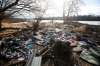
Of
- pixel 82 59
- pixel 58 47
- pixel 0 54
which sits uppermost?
pixel 58 47

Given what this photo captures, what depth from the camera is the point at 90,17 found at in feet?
149

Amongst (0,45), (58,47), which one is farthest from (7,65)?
(58,47)

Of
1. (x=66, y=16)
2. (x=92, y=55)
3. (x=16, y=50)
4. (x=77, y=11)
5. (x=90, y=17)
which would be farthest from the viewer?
(x=90, y=17)

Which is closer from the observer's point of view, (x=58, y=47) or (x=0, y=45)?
(x=58, y=47)

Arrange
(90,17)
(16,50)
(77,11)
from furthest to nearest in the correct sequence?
(90,17)
(77,11)
(16,50)

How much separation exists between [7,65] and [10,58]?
2.19ft

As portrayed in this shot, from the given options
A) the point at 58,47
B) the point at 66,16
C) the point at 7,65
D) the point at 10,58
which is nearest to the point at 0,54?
the point at 10,58

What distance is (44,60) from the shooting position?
628 cm

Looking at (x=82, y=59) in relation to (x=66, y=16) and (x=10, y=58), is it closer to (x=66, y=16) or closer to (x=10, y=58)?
(x=10, y=58)

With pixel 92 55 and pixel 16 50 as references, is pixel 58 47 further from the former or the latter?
pixel 16 50

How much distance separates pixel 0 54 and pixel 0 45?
0.75 meters

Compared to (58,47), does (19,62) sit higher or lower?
lower

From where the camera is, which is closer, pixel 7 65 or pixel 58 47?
pixel 58 47

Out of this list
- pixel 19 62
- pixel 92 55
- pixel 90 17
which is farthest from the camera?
pixel 90 17
